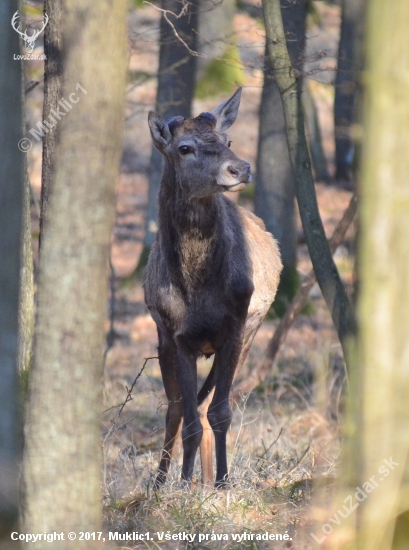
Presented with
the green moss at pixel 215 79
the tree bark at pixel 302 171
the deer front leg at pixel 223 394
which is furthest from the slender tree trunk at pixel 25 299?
the green moss at pixel 215 79

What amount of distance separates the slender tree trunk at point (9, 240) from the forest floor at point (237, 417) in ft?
2.79

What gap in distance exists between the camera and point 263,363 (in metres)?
10.6

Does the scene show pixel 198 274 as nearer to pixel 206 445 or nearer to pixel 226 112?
pixel 206 445

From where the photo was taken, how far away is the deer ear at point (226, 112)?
7.43 m

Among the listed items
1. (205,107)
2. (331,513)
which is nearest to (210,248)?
(331,513)

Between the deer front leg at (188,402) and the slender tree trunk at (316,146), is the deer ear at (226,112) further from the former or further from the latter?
the slender tree trunk at (316,146)

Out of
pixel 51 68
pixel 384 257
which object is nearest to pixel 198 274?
pixel 51 68

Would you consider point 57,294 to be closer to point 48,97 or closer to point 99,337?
point 99,337

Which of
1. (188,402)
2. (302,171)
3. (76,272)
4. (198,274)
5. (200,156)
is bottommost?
(188,402)

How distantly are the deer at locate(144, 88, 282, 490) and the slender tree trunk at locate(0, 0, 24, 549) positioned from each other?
5.75 feet

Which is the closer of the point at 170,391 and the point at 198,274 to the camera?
the point at 198,274

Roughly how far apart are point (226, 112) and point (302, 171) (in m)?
1.07

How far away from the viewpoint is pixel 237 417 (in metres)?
10.8

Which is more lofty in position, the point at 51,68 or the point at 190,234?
the point at 51,68
